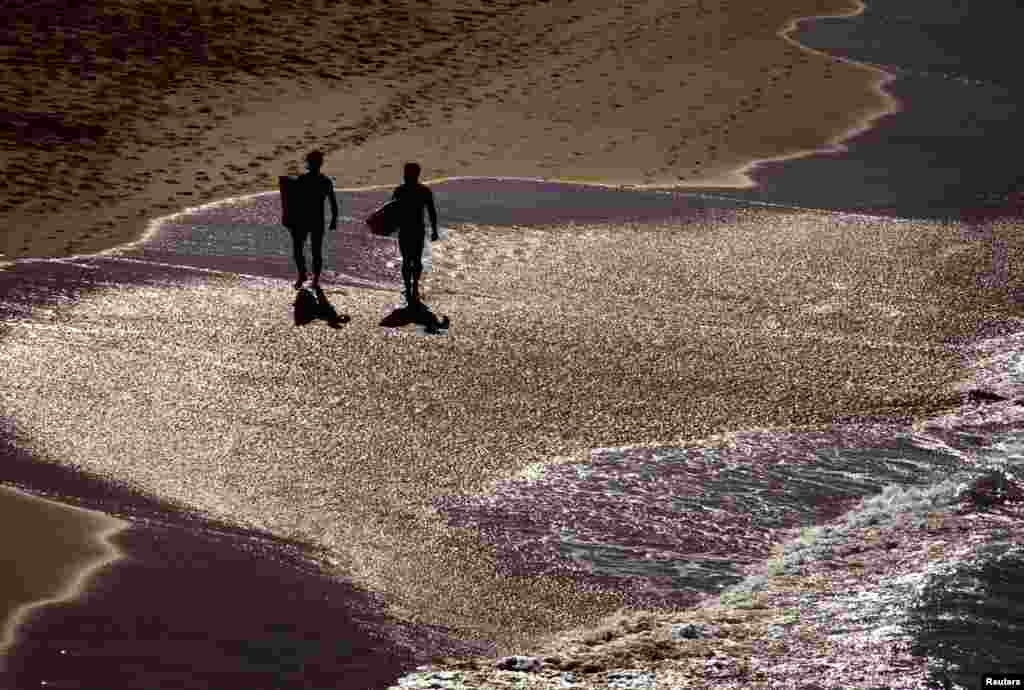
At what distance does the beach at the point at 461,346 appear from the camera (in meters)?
10.2

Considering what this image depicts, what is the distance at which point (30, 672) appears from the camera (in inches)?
323

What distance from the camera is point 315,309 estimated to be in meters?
15.3

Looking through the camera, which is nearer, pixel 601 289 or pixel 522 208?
pixel 601 289

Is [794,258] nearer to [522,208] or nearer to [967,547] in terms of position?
[522,208]

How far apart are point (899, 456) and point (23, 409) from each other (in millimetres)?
6398

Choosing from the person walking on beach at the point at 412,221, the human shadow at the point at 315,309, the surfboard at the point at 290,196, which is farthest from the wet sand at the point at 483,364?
the surfboard at the point at 290,196

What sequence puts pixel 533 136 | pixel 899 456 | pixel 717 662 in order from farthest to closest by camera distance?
1. pixel 533 136
2. pixel 899 456
3. pixel 717 662

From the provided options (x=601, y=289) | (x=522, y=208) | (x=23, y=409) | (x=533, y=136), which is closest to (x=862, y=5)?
(x=533, y=136)

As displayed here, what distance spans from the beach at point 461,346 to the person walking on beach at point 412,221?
1.40 feet

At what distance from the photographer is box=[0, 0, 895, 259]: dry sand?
21.4 metres

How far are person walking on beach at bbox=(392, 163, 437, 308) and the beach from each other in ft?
1.40

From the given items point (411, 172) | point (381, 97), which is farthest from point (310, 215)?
point (381, 97)

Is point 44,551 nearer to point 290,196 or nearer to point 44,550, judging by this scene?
point 44,550

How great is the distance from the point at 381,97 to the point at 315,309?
11.6 m
